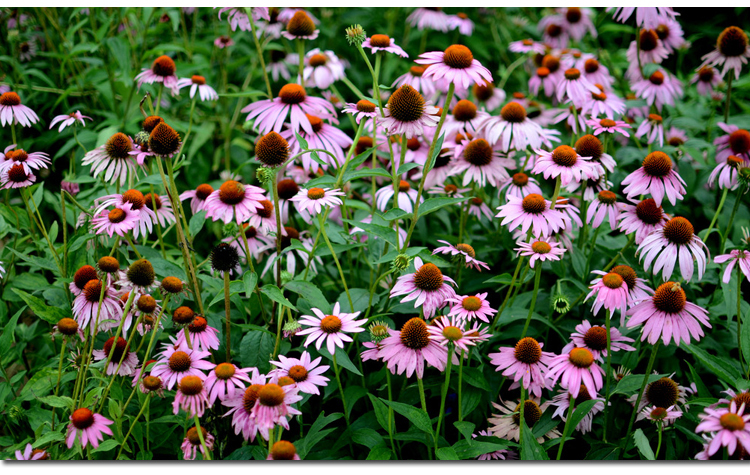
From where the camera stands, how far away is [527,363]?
1144 millimetres

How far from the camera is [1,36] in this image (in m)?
2.05


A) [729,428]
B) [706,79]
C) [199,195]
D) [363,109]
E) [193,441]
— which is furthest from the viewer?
[706,79]

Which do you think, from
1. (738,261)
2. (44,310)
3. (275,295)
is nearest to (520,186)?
(738,261)

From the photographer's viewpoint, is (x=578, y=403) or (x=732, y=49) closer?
(x=578, y=403)

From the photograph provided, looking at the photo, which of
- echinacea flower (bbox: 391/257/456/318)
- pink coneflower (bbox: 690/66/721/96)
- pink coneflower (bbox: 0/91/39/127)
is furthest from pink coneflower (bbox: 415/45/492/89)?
pink coneflower (bbox: 690/66/721/96)

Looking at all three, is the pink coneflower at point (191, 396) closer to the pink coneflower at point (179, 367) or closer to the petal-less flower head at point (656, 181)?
the pink coneflower at point (179, 367)

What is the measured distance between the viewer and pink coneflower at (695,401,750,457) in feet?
3.10

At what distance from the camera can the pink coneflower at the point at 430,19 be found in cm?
245

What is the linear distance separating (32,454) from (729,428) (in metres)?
1.28

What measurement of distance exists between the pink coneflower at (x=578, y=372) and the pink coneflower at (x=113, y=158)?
0.99 metres

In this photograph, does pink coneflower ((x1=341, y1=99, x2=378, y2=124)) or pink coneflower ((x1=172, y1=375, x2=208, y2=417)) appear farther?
pink coneflower ((x1=341, y1=99, x2=378, y2=124))

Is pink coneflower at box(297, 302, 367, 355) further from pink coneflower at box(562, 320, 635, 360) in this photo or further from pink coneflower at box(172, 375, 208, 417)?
pink coneflower at box(562, 320, 635, 360)

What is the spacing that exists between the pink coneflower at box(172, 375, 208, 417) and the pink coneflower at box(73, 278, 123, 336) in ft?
0.99

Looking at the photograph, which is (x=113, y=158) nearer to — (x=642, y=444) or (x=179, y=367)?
(x=179, y=367)
